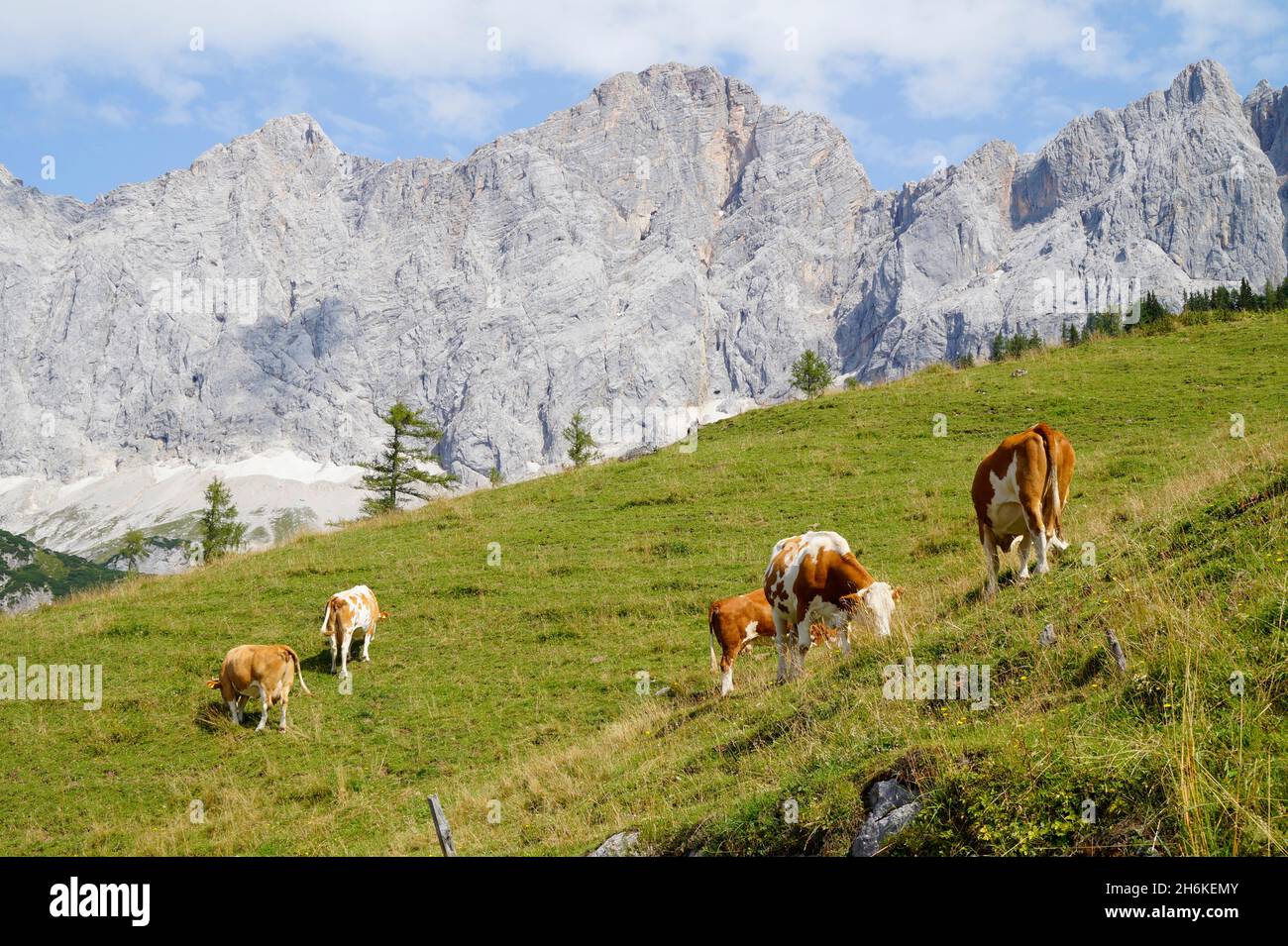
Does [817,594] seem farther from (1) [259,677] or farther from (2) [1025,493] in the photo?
(1) [259,677]

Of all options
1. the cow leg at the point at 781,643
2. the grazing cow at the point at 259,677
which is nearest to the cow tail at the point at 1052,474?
the cow leg at the point at 781,643

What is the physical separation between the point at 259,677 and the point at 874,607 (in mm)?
12734

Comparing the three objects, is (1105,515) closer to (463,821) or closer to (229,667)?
(463,821)

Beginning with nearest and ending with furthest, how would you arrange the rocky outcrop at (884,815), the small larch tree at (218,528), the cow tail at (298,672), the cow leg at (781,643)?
1. the rocky outcrop at (884,815)
2. the cow leg at (781,643)
3. the cow tail at (298,672)
4. the small larch tree at (218,528)

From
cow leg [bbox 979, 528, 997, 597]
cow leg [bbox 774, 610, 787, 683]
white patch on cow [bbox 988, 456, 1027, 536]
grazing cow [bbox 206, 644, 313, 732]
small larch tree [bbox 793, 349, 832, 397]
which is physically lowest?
grazing cow [bbox 206, 644, 313, 732]

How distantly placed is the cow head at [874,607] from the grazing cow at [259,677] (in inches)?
468

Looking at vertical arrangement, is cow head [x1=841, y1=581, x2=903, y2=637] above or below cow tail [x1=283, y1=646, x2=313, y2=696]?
above

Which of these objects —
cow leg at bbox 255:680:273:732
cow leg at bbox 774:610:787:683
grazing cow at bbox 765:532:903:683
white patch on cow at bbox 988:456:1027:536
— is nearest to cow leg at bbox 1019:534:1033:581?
white patch on cow at bbox 988:456:1027:536

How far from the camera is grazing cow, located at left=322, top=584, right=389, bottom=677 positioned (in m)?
21.0

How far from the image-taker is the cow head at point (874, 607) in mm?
12000

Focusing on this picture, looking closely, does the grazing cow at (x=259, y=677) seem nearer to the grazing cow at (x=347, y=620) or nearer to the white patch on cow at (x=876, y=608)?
the grazing cow at (x=347, y=620)

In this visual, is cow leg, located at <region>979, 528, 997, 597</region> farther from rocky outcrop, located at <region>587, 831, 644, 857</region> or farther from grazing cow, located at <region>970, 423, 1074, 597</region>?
rocky outcrop, located at <region>587, 831, 644, 857</region>

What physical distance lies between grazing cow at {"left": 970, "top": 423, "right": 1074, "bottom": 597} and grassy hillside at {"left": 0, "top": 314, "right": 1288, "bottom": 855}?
0.88 m
